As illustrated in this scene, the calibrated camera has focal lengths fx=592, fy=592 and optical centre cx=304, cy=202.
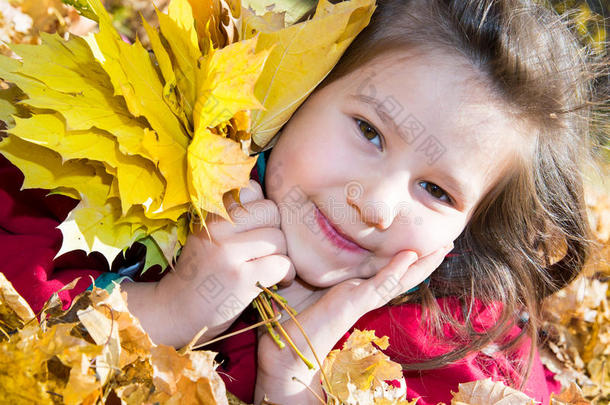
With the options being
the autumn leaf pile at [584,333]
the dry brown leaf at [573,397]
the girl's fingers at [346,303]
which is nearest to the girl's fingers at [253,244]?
the girl's fingers at [346,303]

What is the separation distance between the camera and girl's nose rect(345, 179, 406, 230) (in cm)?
105

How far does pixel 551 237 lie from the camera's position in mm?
1487

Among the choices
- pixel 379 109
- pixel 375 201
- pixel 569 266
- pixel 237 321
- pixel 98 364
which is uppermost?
pixel 98 364

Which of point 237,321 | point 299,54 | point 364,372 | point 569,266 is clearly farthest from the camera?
point 569,266

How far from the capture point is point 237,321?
1.31 m

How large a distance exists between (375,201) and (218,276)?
12.2 inches

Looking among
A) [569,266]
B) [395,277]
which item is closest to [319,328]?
[395,277]

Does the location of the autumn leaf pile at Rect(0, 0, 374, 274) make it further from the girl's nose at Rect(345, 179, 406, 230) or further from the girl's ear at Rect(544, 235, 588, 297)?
the girl's ear at Rect(544, 235, 588, 297)

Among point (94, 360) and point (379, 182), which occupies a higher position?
point (94, 360)

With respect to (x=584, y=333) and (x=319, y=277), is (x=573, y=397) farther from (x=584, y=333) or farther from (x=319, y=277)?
(x=584, y=333)

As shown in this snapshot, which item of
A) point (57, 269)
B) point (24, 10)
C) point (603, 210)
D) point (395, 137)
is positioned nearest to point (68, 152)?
point (57, 269)

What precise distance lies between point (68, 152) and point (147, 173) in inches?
4.9

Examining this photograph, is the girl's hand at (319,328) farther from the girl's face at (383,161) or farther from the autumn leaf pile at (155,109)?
the autumn leaf pile at (155,109)

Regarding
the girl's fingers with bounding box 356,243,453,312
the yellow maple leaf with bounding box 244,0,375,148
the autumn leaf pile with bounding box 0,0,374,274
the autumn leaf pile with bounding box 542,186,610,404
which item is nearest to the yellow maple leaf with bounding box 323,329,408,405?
the girl's fingers with bounding box 356,243,453,312
